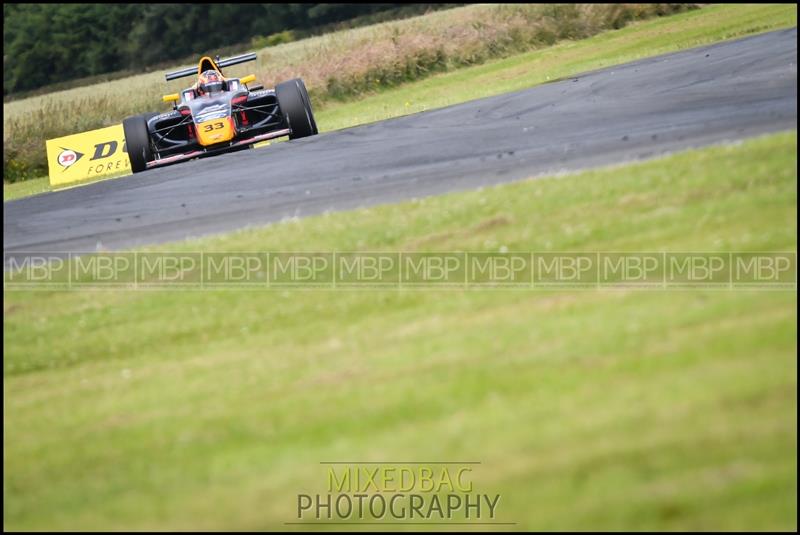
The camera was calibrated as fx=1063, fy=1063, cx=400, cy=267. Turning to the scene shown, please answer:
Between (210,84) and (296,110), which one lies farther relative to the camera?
(210,84)

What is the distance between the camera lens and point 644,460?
5320 millimetres

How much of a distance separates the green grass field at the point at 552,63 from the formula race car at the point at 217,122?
3046 millimetres

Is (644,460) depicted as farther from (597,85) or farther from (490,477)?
(597,85)

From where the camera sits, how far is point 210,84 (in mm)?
19281

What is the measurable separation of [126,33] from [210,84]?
7234 cm

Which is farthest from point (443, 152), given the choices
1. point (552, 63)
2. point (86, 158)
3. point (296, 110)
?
point (552, 63)

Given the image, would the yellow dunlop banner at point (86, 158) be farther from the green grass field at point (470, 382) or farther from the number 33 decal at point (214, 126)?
the green grass field at point (470, 382)

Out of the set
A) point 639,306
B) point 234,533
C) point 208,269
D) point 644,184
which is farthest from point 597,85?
point 234,533

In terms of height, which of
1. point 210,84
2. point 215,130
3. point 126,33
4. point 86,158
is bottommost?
point 215,130

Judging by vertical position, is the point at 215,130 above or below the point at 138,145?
below

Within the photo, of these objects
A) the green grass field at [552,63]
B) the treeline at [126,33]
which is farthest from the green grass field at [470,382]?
the treeline at [126,33]

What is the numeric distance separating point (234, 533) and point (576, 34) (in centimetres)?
2756

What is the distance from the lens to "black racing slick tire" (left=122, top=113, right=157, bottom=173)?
18516mm

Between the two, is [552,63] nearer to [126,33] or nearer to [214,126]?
[214,126]
